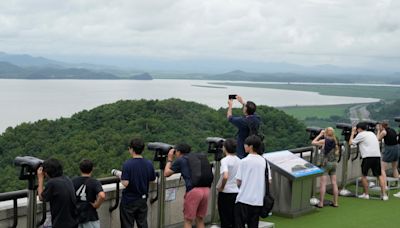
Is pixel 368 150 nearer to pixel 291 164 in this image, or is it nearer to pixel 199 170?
pixel 291 164

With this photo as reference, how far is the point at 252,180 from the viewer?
19.4 feet

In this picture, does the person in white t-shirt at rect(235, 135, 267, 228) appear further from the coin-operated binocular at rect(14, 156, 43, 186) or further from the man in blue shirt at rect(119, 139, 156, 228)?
the coin-operated binocular at rect(14, 156, 43, 186)

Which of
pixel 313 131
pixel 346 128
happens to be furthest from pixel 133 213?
pixel 346 128

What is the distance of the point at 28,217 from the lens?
17.3ft

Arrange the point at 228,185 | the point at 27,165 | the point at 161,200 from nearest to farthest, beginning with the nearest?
the point at 27,165 < the point at 228,185 < the point at 161,200

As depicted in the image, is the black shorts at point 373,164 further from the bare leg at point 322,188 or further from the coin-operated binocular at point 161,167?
the coin-operated binocular at point 161,167

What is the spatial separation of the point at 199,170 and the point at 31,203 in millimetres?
1911

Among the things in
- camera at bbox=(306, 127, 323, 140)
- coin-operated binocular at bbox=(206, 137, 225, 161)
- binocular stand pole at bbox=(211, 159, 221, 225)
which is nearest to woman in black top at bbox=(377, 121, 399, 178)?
camera at bbox=(306, 127, 323, 140)

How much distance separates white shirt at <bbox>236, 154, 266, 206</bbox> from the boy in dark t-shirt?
1911 mm

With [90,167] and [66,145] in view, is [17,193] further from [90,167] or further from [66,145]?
[66,145]

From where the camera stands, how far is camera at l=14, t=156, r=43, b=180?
5012 millimetres

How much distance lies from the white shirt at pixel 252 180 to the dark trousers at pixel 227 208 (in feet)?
2.08

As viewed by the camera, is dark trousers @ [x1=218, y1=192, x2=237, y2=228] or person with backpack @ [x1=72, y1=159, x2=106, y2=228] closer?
person with backpack @ [x1=72, y1=159, x2=106, y2=228]

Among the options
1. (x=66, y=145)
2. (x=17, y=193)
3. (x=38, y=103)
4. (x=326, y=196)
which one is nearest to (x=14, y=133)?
Result: (x=66, y=145)
